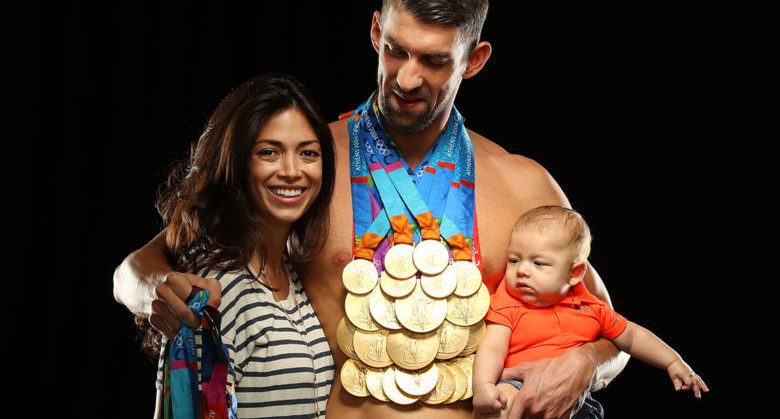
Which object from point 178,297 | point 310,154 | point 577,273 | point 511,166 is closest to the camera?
point 178,297

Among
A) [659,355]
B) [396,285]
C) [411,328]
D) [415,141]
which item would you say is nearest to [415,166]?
[415,141]

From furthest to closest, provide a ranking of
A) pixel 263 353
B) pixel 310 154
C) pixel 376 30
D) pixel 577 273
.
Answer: pixel 376 30 < pixel 577 273 < pixel 310 154 < pixel 263 353

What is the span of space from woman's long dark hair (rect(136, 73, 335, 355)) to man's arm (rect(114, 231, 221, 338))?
8 cm

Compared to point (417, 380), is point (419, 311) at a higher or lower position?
higher

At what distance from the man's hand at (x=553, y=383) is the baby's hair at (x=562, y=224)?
0.30m

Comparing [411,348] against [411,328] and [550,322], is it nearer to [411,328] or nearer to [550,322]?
[411,328]

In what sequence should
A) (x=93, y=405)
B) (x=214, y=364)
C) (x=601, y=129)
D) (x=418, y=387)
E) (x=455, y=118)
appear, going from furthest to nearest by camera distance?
1. (x=601, y=129)
2. (x=93, y=405)
3. (x=455, y=118)
4. (x=418, y=387)
5. (x=214, y=364)

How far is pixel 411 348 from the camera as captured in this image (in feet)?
8.46

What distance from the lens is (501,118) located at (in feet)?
14.2

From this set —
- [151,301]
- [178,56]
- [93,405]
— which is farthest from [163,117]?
[151,301]

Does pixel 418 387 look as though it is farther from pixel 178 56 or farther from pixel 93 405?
pixel 178 56

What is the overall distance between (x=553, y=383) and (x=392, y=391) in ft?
1.50

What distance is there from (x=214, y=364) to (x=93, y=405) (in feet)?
5.60

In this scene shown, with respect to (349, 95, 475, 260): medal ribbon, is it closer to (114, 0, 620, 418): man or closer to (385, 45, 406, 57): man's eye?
(114, 0, 620, 418): man
